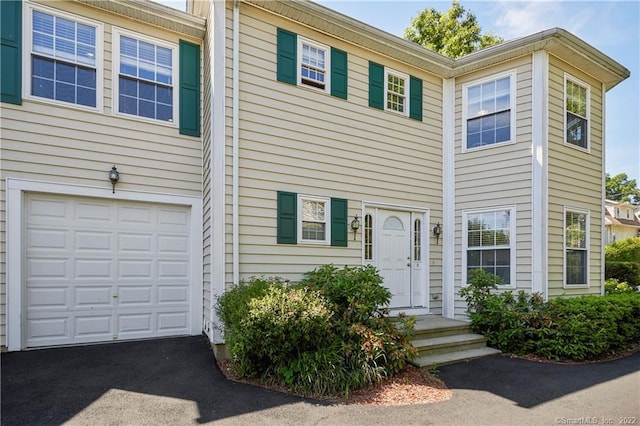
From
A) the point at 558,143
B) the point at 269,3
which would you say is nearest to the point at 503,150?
the point at 558,143

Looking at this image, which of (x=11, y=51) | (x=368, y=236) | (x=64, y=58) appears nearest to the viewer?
(x=11, y=51)

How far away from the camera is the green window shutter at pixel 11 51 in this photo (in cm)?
515

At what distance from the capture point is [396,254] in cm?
734

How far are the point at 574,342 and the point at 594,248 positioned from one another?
3076 millimetres

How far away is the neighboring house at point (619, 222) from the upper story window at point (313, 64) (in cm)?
2813

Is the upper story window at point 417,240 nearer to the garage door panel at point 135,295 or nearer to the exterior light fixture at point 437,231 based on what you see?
the exterior light fixture at point 437,231

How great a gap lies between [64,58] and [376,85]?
502cm

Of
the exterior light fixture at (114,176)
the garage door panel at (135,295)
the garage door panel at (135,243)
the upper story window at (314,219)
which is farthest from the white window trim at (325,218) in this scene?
the exterior light fixture at (114,176)

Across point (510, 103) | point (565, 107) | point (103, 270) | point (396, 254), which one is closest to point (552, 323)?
point (396, 254)

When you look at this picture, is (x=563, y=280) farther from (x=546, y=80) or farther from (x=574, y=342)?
(x=546, y=80)

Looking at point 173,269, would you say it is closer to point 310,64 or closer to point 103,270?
point 103,270

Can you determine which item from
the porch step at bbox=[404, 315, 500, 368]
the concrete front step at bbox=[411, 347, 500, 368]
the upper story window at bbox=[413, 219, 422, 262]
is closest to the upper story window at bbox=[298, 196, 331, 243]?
the upper story window at bbox=[413, 219, 422, 262]

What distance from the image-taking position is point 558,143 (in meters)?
7.21

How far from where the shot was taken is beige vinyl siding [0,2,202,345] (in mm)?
5230
